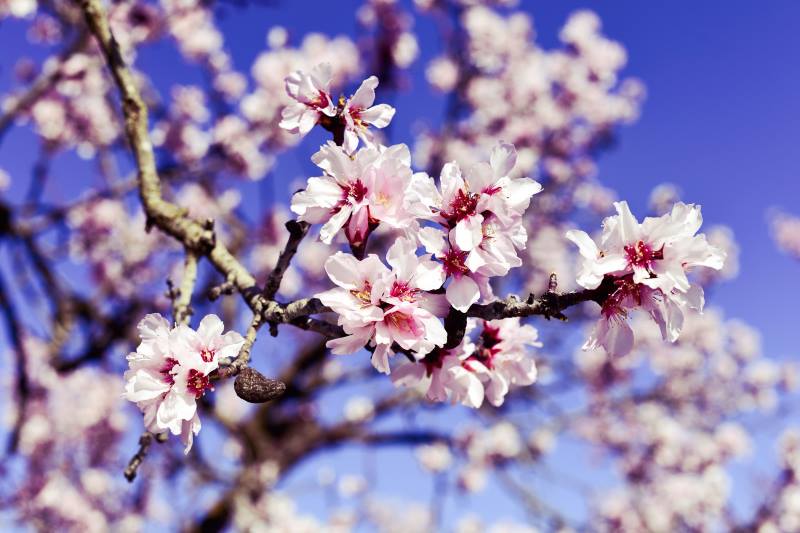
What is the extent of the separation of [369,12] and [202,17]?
8.13 feet

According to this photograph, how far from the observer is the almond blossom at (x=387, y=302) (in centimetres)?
120

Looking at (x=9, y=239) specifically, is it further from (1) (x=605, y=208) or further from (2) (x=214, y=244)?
(1) (x=605, y=208)

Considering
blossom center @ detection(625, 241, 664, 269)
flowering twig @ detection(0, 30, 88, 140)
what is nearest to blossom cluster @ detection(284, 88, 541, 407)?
blossom center @ detection(625, 241, 664, 269)

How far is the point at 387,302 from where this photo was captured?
121cm

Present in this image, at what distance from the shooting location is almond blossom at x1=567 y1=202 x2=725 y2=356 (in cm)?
118

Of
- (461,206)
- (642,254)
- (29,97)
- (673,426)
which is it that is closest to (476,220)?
(461,206)

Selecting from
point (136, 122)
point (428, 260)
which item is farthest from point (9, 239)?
point (428, 260)

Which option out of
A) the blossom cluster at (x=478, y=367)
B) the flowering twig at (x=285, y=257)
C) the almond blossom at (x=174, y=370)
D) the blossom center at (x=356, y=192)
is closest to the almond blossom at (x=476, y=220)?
the blossom center at (x=356, y=192)

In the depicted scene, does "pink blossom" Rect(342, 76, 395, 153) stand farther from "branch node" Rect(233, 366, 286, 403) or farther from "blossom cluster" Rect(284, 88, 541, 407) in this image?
"branch node" Rect(233, 366, 286, 403)

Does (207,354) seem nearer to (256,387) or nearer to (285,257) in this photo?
(256,387)

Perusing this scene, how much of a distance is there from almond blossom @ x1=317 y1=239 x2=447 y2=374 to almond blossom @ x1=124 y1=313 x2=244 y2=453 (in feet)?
0.85

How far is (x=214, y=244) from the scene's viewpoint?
1.87 metres

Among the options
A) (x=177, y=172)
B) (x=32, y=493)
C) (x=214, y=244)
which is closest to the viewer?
(x=214, y=244)

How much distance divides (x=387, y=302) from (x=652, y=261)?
1.77 ft
